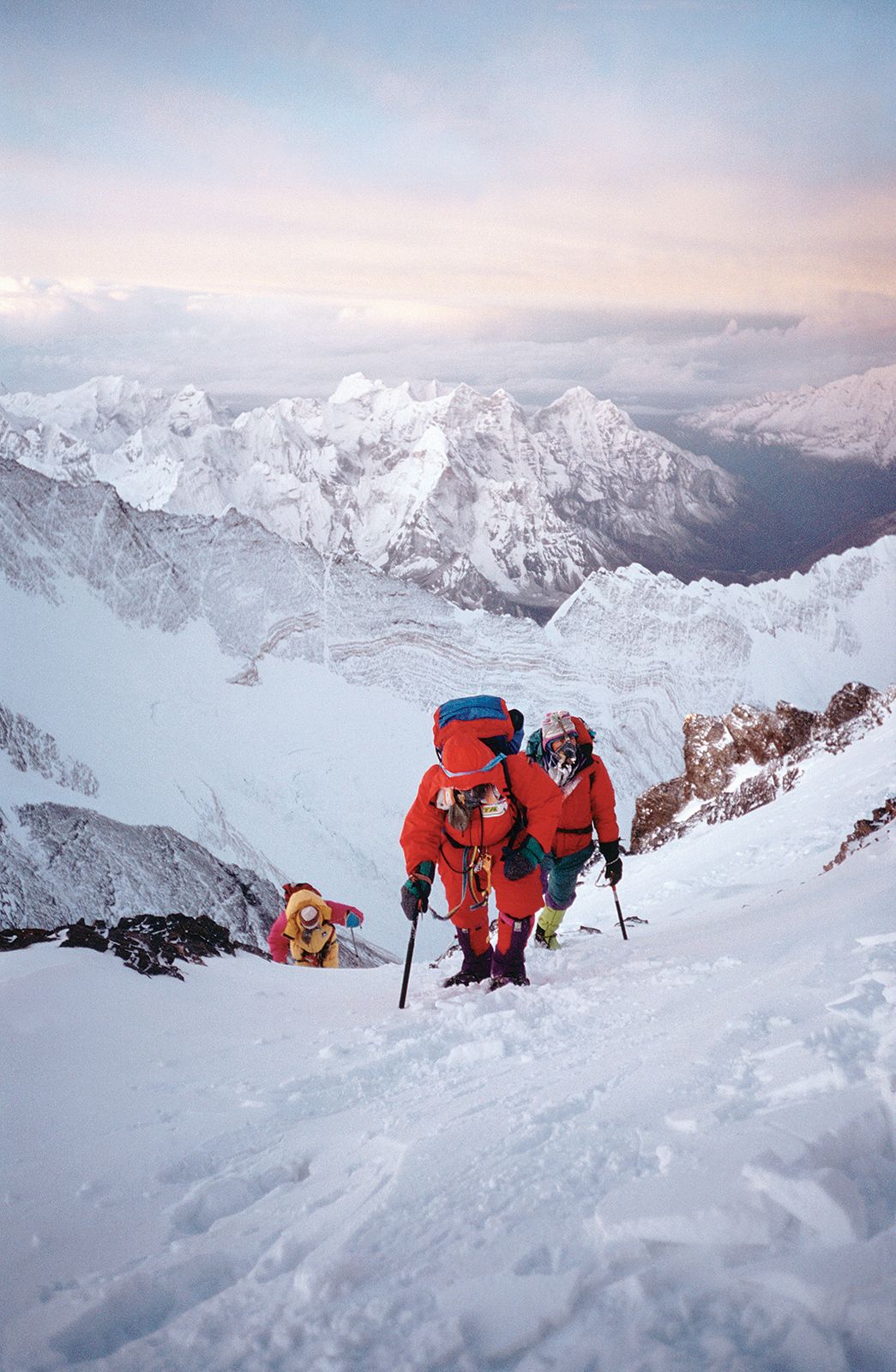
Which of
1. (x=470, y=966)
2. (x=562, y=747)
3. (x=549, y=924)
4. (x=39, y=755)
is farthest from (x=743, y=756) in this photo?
(x=39, y=755)

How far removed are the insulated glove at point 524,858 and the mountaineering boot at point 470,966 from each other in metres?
0.70

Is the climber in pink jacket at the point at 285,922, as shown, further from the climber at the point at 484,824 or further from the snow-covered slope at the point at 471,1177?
the snow-covered slope at the point at 471,1177

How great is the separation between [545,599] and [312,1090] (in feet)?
650

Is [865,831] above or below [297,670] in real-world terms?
above

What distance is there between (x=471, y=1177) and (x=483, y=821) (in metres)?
2.70

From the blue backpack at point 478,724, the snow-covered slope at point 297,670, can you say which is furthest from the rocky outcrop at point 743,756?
the snow-covered slope at point 297,670

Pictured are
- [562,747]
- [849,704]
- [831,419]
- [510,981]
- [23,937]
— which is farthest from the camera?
[831,419]

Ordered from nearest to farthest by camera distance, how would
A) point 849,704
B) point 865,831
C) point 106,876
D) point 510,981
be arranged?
point 510,981
point 865,831
point 849,704
point 106,876

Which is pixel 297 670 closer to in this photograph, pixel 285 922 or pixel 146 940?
pixel 285 922

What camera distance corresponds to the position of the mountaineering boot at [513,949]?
492 centimetres

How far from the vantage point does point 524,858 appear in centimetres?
479

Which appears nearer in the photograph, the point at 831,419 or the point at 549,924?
the point at 549,924

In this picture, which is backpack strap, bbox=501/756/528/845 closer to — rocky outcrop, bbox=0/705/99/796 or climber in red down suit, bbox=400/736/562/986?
climber in red down suit, bbox=400/736/562/986

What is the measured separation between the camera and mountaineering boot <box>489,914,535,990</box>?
16.1ft
